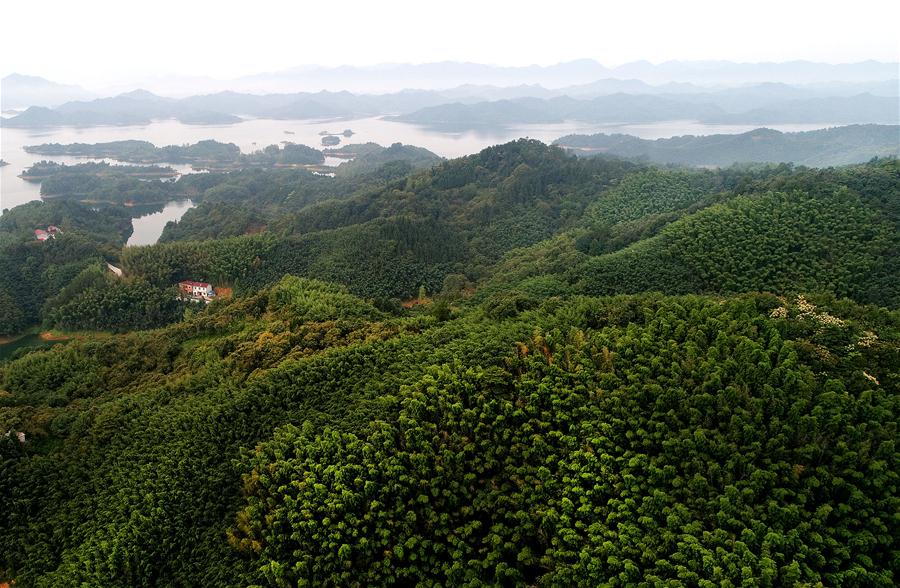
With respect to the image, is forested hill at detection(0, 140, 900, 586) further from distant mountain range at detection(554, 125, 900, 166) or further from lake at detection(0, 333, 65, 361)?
distant mountain range at detection(554, 125, 900, 166)

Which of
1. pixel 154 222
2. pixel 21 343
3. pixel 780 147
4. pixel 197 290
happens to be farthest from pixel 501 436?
pixel 780 147

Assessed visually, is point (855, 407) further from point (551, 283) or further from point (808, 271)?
point (551, 283)

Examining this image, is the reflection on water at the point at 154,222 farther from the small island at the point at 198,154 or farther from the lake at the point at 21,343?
the small island at the point at 198,154

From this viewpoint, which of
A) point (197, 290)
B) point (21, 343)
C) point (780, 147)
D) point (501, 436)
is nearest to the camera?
point (501, 436)

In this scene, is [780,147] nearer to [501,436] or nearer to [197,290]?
[197,290]

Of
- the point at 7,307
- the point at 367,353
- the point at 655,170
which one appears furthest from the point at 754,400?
the point at 655,170

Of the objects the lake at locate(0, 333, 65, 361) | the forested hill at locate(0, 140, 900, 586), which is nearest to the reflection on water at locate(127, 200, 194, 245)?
the lake at locate(0, 333, 65, 361)
